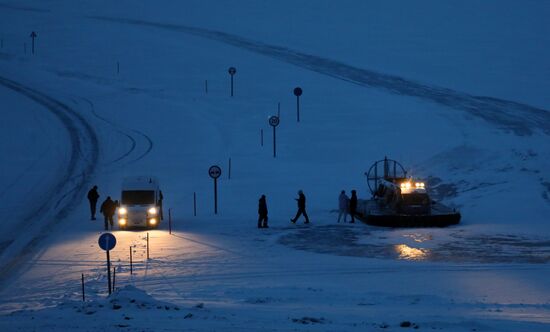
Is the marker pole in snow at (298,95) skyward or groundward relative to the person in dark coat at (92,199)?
skyward

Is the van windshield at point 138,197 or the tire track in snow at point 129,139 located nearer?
the van windshield at point 138,197

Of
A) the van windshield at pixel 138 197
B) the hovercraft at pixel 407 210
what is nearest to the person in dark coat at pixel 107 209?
the van windshield at pixel 138 197

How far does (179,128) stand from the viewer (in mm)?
41719

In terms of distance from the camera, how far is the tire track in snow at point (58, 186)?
71.4 ft

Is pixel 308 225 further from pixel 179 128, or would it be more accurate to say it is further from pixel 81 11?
pixel 81 11

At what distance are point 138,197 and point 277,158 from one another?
35.6ft

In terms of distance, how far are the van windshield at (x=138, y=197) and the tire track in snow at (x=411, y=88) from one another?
60.4 ft

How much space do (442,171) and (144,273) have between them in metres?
17.0

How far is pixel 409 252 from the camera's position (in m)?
21.2

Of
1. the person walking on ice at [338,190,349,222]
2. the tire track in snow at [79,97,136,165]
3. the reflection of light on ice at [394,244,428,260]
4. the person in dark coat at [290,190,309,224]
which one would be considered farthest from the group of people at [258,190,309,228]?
the tire track in snow at [79,97,136,165]

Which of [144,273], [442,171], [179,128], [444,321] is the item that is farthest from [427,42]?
[444,321]

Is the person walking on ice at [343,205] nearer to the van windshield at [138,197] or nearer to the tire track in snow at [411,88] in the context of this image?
the van windshield at [138,197]

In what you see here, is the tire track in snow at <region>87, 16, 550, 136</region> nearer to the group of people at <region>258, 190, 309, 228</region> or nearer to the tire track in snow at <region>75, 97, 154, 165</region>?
the group of people at <region>258, 190, 309, 228</region>

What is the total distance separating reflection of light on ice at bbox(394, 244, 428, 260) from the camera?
20.5 metres
